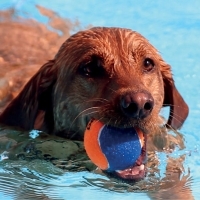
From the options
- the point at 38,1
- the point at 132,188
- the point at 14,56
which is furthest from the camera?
the point at 38,1

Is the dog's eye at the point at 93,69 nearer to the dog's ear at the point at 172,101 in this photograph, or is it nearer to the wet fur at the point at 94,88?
the wet fur at the point at 94,88

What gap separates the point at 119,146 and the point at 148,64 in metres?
0.86

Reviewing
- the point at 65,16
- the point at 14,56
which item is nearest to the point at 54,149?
the point at 14,56

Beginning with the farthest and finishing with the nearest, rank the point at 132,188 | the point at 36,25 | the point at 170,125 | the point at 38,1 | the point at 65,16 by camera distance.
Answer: the point at 38,1 < the point at 65,16 < the point at 36,25 < the point at 170,125 < the point at 132,188

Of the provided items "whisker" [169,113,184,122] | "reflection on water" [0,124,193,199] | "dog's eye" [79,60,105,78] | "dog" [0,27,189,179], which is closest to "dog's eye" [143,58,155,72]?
"dog" [0,27,189,179]

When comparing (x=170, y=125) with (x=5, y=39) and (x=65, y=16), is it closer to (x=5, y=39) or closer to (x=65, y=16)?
(x=5, y=39)

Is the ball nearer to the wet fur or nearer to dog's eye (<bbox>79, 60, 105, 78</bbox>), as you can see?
the wet fur

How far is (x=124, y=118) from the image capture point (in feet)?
14.3

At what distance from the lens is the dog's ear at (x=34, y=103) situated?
17.1ft

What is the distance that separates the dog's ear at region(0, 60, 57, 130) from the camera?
17.1 ft

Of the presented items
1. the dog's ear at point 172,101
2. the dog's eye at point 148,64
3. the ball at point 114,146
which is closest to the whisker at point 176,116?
the dog's ear at point 172,101

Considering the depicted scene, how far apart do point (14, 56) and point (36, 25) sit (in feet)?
3.39

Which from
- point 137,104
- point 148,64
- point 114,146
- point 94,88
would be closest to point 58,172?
point 94,88

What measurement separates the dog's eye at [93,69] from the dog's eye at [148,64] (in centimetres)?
33
